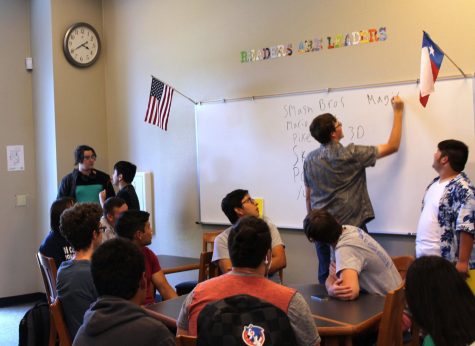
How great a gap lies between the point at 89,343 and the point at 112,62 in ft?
14.8

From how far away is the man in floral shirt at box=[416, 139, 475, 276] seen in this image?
315 cm

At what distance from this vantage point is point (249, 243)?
2.02 metres

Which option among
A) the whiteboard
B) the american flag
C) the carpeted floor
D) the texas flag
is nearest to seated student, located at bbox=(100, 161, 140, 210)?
the american flag

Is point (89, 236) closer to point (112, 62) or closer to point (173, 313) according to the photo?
point (173, 313)

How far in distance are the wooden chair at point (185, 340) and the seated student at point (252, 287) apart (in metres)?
0.12

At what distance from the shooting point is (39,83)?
5773 mm

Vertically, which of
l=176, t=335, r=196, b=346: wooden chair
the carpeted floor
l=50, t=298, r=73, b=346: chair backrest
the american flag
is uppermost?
the american flag

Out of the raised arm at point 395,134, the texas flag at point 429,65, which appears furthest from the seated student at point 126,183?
the texas flag at point 429,65

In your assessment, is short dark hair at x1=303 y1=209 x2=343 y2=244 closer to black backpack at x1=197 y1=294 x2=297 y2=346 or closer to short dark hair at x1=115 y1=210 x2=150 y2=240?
short dark hair at x1=115 y1=210 x2=150 y2=240

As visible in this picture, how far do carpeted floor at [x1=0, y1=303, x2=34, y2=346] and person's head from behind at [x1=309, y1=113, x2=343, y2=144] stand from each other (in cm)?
292

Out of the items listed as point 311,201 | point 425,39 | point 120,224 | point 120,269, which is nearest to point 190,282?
point 311,201

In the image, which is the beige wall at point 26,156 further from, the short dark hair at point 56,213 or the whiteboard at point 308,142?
the short dark hair at point 56,213

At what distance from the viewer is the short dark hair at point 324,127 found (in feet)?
12.3

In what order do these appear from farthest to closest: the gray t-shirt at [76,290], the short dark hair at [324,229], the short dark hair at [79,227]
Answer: the short dark hair at [324,229], the short dark hair at [79,227], the gray t-shirt at [76,290]
